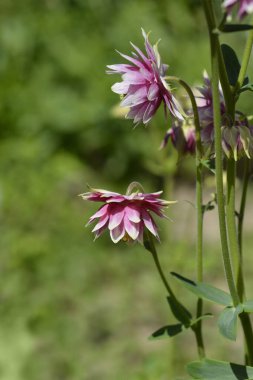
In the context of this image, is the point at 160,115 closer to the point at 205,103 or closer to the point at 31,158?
the point at 31,158

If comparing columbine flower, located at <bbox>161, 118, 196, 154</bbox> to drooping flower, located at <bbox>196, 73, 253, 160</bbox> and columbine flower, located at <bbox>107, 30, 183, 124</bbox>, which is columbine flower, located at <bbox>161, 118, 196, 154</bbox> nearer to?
drooping flower, located at <bbox>196, 73, 253, 160</bbox>

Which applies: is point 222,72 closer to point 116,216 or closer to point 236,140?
point 236,140

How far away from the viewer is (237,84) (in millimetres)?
1066

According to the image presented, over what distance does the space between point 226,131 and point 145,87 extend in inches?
5.2

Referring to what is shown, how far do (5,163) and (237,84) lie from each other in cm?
283

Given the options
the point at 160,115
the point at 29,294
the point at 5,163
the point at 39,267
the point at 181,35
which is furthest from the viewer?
the point at 181,35

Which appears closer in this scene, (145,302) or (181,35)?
(145,302)

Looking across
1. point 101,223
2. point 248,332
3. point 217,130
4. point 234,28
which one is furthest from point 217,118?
point 248,332

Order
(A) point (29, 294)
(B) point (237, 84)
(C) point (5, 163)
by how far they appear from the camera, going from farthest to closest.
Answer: (C) point (5, 163), (A) point (29, 294), (B) point (237, 84)

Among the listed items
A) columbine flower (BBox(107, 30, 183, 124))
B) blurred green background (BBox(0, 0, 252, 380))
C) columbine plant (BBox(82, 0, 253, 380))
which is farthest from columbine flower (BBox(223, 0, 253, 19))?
blurred green background (BBox(0, 0, 252, 380))

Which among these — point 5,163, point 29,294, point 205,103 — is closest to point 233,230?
point 205,103

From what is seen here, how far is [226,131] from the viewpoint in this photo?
41.6 inches

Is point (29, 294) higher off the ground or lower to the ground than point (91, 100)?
lower

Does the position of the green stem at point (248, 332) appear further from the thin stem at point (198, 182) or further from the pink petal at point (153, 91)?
the pink petal at point (153, 91)
